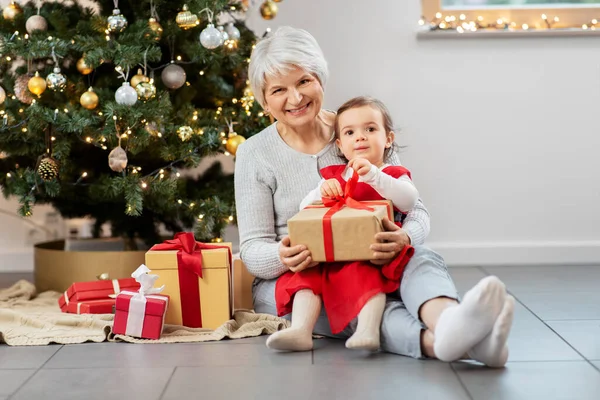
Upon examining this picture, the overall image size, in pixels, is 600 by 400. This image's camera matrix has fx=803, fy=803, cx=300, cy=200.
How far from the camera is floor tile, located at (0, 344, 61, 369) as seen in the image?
196 cm

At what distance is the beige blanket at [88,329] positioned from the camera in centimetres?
218

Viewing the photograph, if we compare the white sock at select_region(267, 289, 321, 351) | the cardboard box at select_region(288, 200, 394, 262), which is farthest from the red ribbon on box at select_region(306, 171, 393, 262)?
the white sock at select_region(267, 289, 321, 351)

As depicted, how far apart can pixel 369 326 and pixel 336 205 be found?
1.07ft

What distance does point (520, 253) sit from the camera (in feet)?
11.4

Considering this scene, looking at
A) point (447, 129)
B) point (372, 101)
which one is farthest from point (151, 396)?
point (447, 129)

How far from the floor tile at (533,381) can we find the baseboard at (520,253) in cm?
164

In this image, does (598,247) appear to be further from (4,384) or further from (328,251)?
(4,384)

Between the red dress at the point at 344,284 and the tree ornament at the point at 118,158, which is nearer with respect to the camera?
the red dress at the point at 344,284

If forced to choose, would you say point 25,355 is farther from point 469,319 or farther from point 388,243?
point 469,319

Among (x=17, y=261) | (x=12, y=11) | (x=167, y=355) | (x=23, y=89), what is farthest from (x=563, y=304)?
(x=17, y=261)

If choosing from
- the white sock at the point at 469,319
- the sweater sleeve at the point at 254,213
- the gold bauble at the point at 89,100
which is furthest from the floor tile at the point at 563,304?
the gold bauble at the point at 89,100

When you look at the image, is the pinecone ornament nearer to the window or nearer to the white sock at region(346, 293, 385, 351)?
the white sock at region(346, 293, 385, 351)

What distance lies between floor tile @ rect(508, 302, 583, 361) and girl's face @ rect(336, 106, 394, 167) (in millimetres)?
608

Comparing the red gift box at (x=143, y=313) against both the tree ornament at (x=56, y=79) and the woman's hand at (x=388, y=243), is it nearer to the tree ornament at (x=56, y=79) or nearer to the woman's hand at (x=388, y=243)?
the woman's hand at (x=388, y=243)
